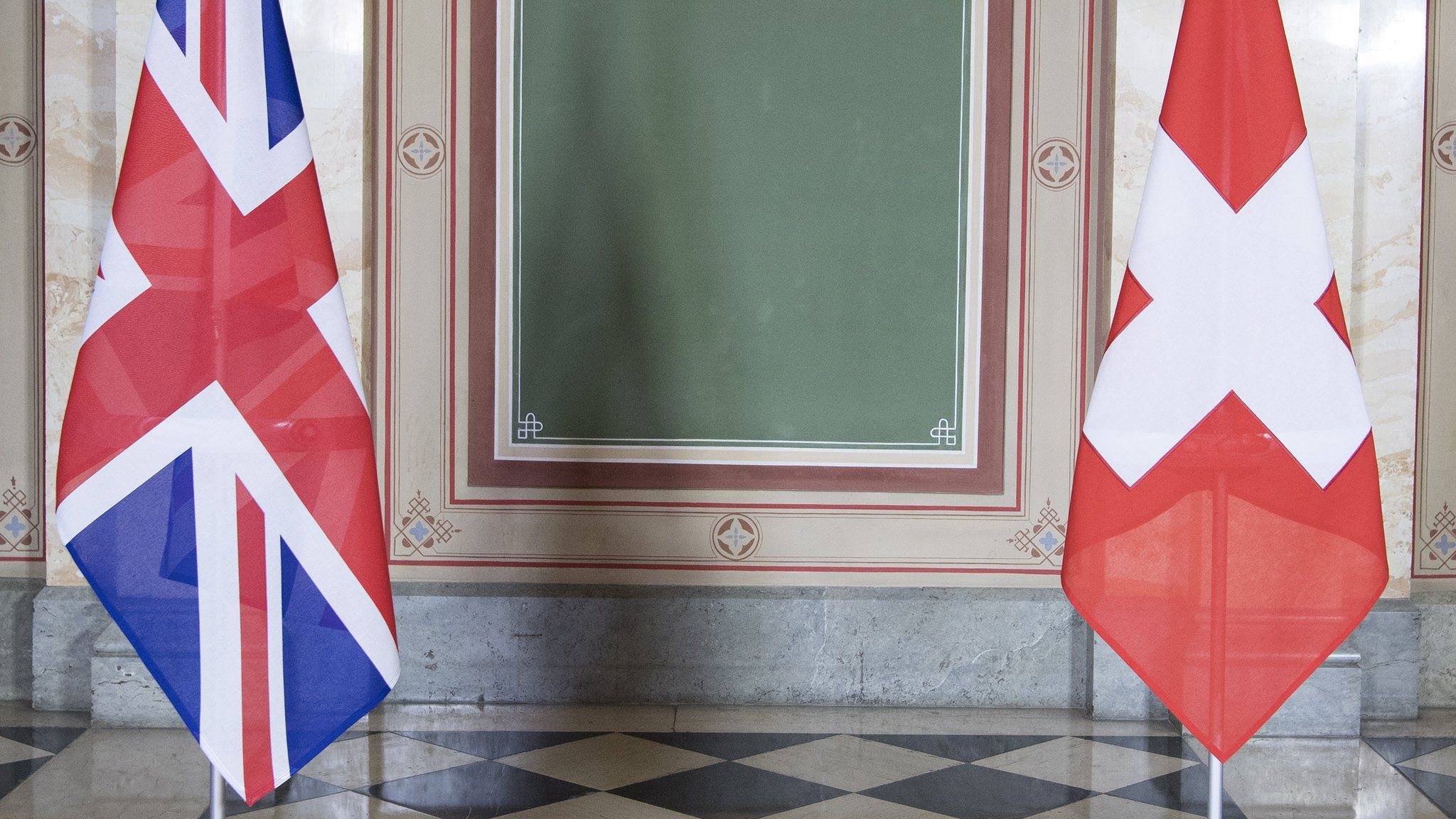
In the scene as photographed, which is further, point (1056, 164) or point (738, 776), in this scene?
point (1056, 164)

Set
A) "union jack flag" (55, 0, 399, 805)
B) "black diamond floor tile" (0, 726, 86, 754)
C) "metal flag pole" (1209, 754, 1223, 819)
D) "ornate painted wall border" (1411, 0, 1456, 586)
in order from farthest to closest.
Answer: "ornate painted wall border" (1411, 0, 1456, 586), "black diamond floor tile" (0, 726, 86, 754), "metal flag pole" (1209, 754, 1223, 819), "union jack flag" (55, 0, 399, 805)

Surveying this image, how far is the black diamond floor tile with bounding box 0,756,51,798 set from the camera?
2.32 meters

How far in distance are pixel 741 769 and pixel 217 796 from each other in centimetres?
128

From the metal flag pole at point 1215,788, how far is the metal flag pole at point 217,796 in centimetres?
131

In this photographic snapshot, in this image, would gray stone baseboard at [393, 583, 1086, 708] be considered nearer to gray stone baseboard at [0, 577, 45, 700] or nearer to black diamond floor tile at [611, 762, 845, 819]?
black diamond floor tile at [611, 762, 845, 819]

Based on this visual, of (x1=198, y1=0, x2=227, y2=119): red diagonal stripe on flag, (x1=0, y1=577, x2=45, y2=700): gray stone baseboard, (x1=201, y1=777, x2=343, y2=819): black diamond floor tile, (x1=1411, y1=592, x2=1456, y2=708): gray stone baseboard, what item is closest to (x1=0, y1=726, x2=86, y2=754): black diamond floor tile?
(x1=0, y1=577, x2=45, y2=700): gray stone baseboard

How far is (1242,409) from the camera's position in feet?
5.12

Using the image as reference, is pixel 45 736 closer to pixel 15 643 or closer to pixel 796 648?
pixel 15 643

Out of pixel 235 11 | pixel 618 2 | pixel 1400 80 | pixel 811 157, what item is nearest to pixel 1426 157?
pixel 1400 80

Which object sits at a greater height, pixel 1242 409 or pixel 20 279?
pixel 20 279

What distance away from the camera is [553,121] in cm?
302

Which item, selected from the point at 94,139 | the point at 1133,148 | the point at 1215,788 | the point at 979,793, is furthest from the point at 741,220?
the point at 1215,788

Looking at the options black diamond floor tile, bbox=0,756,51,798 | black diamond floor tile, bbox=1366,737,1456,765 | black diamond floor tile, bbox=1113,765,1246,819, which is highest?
black diamond floor tile, bbox=0,756,51,798

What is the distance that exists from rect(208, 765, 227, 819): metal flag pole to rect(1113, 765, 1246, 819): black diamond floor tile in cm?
175
